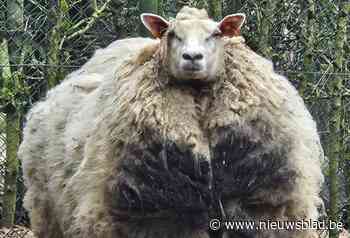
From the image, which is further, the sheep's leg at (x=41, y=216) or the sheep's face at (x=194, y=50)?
the sheep's leg at (x=41, y=216)

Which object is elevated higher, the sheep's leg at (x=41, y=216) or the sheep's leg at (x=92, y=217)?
the sheep's leg at (x=92, y=217)

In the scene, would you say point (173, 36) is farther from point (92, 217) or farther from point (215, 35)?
point (92, 217)

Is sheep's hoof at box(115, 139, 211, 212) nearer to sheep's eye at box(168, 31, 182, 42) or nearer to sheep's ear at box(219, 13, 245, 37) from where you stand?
sheep's eye at box(168, 31, 182, 42)

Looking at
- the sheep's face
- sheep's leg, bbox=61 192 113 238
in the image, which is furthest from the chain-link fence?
sheep's leg, bbox=61 192 113 238

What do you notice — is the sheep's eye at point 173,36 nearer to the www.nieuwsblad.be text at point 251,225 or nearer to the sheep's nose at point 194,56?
the sheep's nose at point 194,56

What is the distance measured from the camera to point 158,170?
242 inches

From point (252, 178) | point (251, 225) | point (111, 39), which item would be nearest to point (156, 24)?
point (252, 178)

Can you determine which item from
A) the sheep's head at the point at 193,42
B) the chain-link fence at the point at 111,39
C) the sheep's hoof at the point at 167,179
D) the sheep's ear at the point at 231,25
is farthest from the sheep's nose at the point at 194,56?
the chain-link fence at the point at 111,39

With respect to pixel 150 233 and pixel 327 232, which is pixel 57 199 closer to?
pixel 150 233

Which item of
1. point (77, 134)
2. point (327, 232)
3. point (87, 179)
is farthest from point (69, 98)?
point (327, 232)

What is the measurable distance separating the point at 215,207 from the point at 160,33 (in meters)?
1.32

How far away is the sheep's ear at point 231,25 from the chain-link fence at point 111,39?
2305 millimetres

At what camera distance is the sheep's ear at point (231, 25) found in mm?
6484

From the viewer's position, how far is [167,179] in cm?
616
